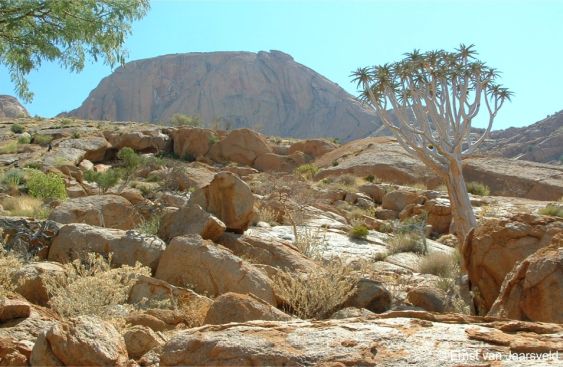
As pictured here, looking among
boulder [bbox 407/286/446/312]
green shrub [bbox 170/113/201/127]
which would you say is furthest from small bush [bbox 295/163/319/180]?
green shrub [bbox 170/113/201/127]

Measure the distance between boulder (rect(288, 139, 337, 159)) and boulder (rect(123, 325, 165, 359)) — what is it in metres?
28.6

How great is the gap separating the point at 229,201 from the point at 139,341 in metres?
5.84

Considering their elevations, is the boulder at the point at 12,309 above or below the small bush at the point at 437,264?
above

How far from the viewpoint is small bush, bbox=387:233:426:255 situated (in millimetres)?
12656

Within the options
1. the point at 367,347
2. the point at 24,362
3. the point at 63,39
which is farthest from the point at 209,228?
the point at 367,347

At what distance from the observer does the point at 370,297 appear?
7.23 metres

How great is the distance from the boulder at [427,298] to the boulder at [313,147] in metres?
25.7

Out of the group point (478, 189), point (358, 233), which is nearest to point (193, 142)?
point (478, 189)

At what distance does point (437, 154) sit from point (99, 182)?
11.5 meters

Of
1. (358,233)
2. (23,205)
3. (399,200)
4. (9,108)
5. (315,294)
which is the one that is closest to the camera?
(315,294)

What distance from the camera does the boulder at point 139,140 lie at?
30078 mm

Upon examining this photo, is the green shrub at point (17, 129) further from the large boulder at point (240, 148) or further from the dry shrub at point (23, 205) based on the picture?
the dry shrub at point (23, 205)

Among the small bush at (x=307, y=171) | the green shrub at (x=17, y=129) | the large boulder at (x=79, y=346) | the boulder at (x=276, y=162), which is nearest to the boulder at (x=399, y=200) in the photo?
the small bush at (x=307, y=171)

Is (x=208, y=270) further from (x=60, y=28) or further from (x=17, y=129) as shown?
(x=17, y=129)
